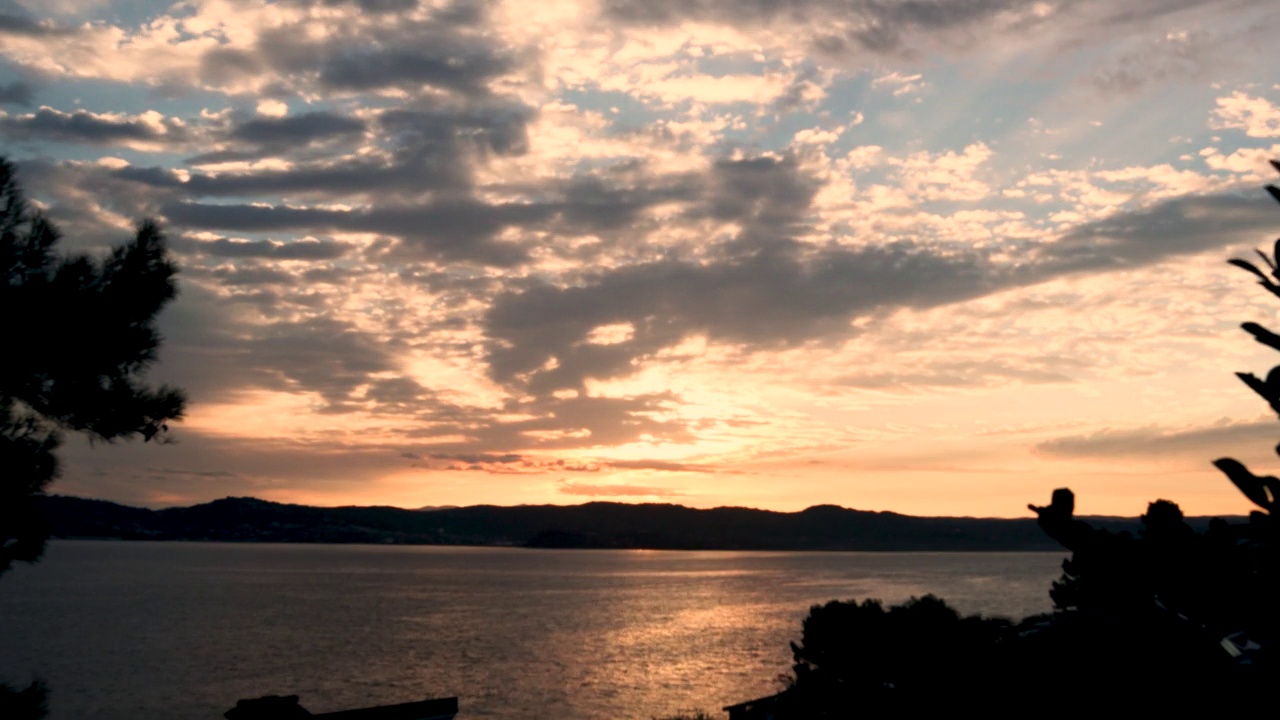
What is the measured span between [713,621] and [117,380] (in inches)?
4546

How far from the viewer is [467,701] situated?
224 ft

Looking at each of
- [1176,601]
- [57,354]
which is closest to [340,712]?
[57,354]

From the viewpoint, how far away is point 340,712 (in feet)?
57.5

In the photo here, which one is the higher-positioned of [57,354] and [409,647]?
[57,354]

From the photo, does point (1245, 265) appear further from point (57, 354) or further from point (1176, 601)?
point (57, 354)

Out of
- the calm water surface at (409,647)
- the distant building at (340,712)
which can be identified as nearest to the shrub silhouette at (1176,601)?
the distant building at (340,712)

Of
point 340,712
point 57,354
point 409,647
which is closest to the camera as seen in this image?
point 57,354

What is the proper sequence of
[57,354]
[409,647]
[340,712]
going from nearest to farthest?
[57,354] → [340,712] → [409,647]

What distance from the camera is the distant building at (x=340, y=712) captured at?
13680 mm

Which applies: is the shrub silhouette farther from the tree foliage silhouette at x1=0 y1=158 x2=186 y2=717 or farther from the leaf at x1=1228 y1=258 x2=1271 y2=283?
the tree foliage silhouette at x1=0 y1=158 x2=186 y2=717

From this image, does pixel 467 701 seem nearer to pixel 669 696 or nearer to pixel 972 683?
pixel 669 696

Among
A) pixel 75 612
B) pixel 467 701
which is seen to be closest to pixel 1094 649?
pixel 467 701

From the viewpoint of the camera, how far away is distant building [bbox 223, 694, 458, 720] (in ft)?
44.9

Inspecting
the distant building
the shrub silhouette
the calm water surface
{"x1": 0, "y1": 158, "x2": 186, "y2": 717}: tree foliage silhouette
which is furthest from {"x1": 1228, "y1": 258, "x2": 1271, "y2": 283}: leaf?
the calm water surface
